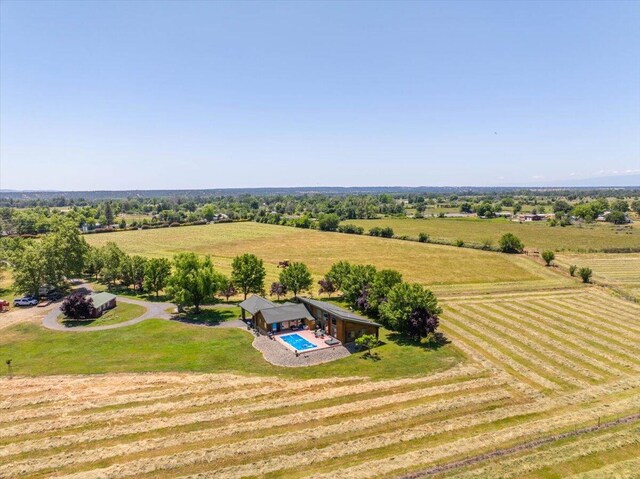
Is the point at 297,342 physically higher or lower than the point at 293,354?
lower

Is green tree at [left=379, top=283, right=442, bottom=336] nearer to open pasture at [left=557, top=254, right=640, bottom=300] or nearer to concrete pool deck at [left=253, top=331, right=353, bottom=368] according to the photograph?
concrete pool deck at [left=253, top=331, right=353, bottom=368]

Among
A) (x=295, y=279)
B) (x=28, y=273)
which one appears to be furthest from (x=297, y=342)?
(x=28, y=273)

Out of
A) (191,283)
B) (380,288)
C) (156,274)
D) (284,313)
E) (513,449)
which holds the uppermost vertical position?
(191,283)

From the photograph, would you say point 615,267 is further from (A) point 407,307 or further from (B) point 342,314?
(B) point 342,314

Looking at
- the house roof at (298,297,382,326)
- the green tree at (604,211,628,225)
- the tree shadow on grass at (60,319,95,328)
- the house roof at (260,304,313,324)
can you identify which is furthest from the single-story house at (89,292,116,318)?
the green tree at (604,211,628,225)

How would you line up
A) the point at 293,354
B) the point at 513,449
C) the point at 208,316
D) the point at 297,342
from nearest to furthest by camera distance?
the point at 513,449
the point at 293,354
the point at 297,342
the point at 208,316

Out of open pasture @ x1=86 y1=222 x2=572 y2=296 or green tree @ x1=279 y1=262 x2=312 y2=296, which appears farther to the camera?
open pasture @ x1=86 y1=222 x2=572 y2=296
